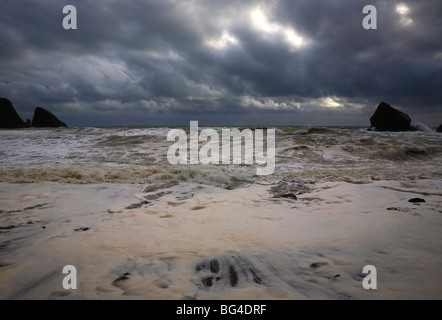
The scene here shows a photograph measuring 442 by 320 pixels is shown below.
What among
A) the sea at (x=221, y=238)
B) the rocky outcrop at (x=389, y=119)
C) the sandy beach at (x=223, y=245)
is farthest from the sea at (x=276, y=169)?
the rocky outcrop at (x=389, y=119)

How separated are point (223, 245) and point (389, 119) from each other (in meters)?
27.3

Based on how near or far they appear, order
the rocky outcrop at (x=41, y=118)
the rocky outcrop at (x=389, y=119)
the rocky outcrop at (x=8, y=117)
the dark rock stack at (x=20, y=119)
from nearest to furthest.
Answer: the rocky outcrop at (x=389, y=119) < the rocky outcrop at (x=8, y=117) < the dark rock stack at (x=20, y=119) < the rocky outcrop at (x=41, y=118)

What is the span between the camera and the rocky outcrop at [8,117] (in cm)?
3027

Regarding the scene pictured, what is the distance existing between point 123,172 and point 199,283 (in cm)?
555

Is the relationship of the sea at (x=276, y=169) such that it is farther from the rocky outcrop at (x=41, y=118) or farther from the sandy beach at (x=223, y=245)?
the rocky outcrop at (x=41, y=118)

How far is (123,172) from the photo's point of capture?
22.3 ft

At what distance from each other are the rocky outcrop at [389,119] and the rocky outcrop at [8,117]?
44.5 metres

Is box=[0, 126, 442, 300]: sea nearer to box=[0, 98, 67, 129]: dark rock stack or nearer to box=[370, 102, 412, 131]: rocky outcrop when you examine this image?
box=[370, 102, 412, 131]: rocky outcrop

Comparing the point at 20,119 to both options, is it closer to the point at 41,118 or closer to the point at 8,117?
the point at 8,117

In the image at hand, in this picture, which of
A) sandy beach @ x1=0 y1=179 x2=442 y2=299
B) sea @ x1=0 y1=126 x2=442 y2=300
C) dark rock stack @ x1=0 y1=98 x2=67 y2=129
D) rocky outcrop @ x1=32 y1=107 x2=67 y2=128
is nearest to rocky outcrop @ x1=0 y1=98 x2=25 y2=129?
dark rock stack @ x1=0 y1=98 x2=67 y2=129

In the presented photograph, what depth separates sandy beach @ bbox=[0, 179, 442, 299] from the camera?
188 centimetres

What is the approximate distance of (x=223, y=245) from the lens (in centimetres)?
265

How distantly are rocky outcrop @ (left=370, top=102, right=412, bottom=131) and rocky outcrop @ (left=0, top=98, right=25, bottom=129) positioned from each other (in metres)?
44.5
